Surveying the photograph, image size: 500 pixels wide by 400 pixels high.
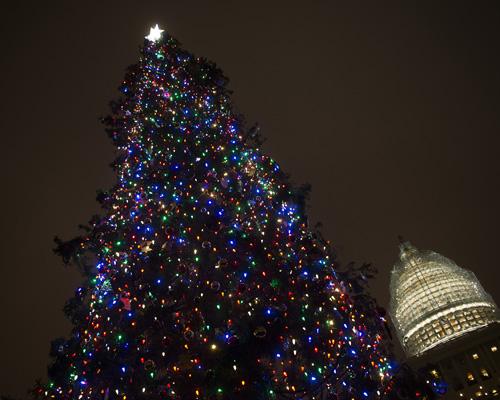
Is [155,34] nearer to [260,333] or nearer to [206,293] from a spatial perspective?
[206,293]

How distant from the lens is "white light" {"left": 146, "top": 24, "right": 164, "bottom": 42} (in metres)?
13.2

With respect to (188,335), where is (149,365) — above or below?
below

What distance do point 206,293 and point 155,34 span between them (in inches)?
395

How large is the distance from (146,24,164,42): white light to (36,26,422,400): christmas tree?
14.3ft

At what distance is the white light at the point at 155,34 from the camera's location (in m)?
13.2

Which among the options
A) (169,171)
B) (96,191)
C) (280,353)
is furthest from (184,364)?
(96,191)

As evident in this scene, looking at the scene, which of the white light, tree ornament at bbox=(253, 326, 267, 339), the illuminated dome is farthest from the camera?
the illuminated dome

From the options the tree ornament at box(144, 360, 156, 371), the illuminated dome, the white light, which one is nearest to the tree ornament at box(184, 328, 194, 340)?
the tree ornament at box(144, 360, 156, 371)

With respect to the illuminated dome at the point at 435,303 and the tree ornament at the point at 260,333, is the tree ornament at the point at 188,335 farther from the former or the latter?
the illuminated dome at the point at 435,303

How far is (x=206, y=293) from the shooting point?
6.86 m

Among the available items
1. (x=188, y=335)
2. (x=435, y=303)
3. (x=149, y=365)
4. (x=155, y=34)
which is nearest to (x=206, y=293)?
(x=188, y=335)

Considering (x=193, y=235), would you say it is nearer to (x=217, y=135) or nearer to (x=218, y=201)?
(x=218, y=201)

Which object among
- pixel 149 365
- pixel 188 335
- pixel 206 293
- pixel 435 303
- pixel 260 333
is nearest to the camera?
pixel 260 333

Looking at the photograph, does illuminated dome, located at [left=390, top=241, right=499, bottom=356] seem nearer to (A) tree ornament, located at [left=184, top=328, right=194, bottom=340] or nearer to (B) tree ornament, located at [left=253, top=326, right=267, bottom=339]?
(B) tree ornament, located at [left=253, top=326, right=267, bottom=339]
